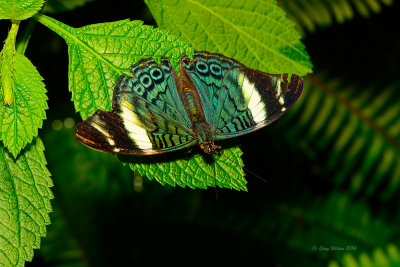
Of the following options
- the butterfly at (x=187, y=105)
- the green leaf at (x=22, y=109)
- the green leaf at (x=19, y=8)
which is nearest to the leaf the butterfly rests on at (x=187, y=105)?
the butterfly at (x=187, y=105)

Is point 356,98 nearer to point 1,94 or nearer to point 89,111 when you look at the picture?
point 89,111

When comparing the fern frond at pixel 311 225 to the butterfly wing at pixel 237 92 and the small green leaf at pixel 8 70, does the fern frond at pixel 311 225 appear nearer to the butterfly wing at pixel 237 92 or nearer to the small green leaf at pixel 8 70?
the butterfly wing at pixel 237 92

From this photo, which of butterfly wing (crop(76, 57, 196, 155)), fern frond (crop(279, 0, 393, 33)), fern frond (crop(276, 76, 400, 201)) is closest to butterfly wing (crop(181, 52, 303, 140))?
butterfly wing (crop(76, 57, 196, 155))

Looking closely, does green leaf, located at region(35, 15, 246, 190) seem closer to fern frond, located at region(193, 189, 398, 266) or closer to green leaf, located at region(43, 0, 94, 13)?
green leaf, located at region(43, 0, 94, 13)

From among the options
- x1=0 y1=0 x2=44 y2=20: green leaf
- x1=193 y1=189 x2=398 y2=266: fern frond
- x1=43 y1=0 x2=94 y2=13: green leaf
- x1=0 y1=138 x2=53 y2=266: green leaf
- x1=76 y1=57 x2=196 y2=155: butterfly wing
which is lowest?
x1=193 y1=189 x2=398 y2=266: fern frond

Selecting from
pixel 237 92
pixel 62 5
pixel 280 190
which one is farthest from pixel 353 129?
pixel 62 5

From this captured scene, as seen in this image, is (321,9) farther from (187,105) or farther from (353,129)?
(187,105)

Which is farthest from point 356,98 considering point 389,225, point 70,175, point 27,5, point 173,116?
point 27,5

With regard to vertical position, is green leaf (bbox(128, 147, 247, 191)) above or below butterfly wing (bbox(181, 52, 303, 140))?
below
